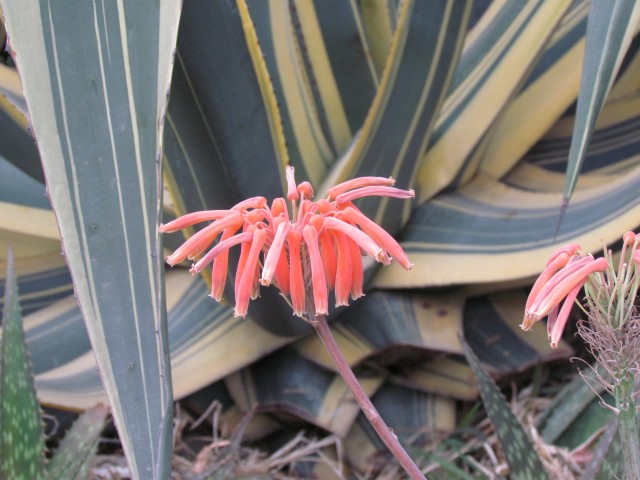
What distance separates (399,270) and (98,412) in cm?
34

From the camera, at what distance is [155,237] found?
48 cm

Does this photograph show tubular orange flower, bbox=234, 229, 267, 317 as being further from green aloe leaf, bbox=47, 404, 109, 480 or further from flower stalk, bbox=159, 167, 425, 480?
green aloe leaf, bbox=47, 404, 109, 480

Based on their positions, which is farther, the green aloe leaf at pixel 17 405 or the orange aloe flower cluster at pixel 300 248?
the green aloe leaf at pixel 17 405

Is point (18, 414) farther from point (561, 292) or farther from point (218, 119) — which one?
point (561, 292)

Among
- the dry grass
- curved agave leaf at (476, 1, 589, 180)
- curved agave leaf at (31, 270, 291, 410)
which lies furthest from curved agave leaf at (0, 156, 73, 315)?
curved agave leaf at (476, 1, 589, 180)

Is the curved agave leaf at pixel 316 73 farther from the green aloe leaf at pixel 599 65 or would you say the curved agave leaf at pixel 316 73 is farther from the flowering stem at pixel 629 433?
the flowering stem at pixel 629 433

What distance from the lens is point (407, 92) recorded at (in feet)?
2.85

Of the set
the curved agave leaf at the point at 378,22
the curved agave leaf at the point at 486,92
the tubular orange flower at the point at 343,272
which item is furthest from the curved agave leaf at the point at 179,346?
the tubular orange flower at the point at 343,272

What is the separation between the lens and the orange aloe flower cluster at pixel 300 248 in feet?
1.32

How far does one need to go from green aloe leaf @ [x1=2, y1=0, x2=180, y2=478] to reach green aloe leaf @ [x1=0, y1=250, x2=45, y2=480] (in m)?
0.24

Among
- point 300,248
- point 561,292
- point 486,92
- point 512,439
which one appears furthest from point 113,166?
point 486,92

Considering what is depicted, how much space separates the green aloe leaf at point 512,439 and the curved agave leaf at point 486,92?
0.35 metres

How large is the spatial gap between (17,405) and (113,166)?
29cm

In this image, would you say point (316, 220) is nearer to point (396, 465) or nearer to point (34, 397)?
point (34, 397)
